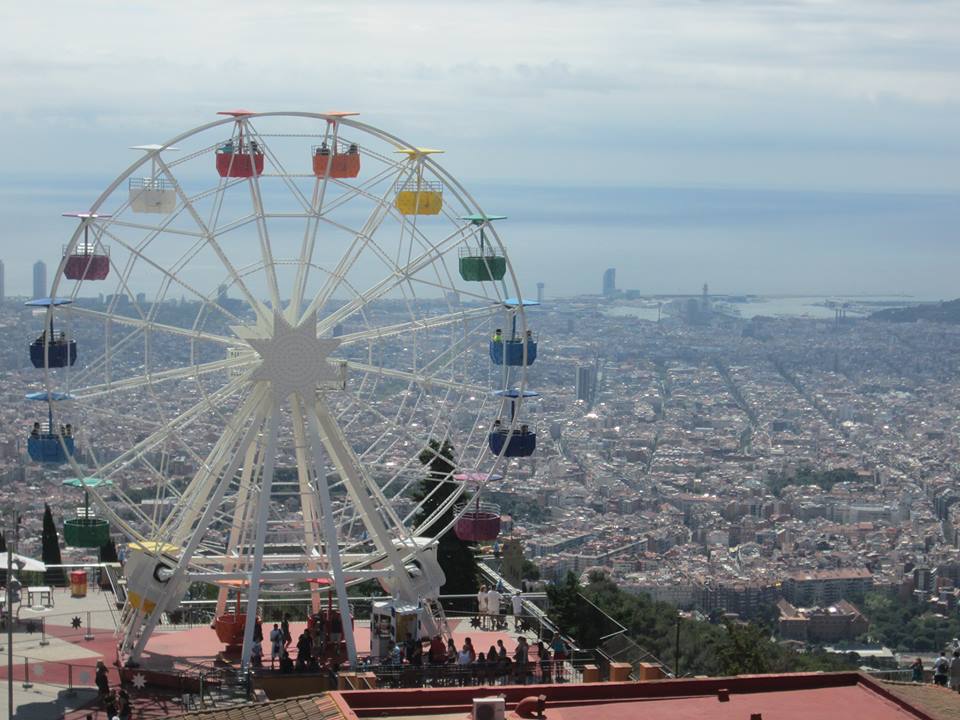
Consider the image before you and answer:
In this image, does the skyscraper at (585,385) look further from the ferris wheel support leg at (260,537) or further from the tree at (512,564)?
the ferris wheel support leg at (260,537)

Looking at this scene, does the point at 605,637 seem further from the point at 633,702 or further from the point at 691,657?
the point at 691,657

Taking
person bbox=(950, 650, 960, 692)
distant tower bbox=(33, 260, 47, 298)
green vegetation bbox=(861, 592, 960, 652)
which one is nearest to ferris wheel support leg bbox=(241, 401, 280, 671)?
person bbox=(950, 650, 960, 692)

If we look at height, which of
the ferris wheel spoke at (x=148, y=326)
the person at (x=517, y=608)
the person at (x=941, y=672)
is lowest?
the person at (x=517, y=608)

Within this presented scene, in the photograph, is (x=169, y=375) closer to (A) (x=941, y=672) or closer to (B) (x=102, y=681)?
(B) (x=102, y=681)

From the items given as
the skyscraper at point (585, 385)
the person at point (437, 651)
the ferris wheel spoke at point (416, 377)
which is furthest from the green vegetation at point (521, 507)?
the person at point (437, 651)

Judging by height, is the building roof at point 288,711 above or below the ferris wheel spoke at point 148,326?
below

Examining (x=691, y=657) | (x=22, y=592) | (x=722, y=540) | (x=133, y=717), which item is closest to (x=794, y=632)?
(x=691, y=657)

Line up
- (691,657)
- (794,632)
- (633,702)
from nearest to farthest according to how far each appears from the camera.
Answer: (633,702) < (691,657) < (794,632)
